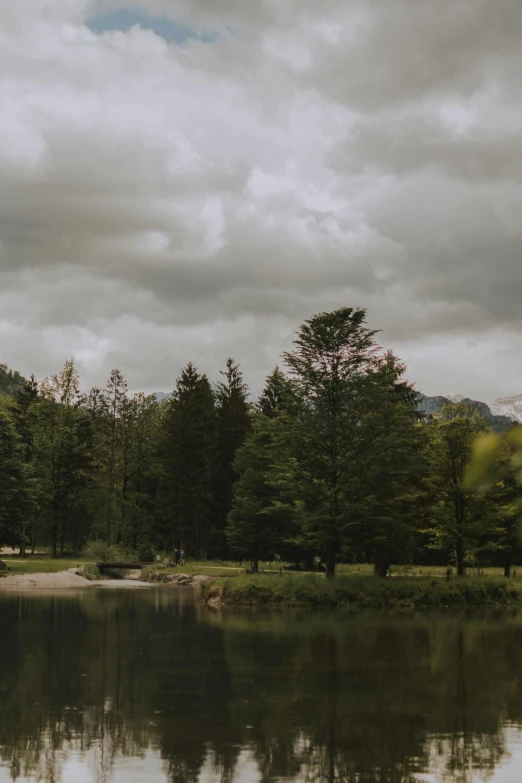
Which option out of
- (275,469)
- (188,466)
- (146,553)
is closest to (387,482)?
(275,469)

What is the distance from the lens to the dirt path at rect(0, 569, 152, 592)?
53.7m

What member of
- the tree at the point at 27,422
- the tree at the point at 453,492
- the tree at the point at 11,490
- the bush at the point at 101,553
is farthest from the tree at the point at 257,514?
the tree at the point at 27,422

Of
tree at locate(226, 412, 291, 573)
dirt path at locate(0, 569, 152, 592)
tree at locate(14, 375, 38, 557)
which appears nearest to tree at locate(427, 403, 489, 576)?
tree at locate(226, 412, 291, 573)

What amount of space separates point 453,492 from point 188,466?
36794 millimetres

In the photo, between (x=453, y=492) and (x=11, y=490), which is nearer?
(x=453, y=492)

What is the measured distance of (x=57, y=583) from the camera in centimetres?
5634

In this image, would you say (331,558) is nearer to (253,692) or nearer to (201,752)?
(253,692)

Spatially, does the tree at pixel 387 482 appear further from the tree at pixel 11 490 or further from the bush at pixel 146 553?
the bush at pixel 146 553

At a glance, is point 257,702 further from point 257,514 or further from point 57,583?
point 257,514

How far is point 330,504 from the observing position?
46.8m

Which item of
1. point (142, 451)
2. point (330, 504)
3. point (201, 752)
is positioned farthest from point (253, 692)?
point (142, 451)

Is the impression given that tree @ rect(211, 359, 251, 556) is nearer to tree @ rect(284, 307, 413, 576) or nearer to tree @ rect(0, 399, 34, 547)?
tree @ rect(0, 399, 34, 547)

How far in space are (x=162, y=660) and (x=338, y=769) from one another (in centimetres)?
1215

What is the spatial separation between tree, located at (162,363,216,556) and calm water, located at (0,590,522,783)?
157 feet
